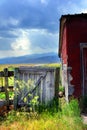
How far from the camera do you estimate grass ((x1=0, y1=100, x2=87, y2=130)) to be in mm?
10914

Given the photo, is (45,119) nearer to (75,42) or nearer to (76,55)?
(76,55)

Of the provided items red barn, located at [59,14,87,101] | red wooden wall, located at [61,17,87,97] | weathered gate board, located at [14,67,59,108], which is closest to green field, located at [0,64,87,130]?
weathered gate board, located at [14,67,59,108]

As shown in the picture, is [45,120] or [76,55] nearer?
[45,120]

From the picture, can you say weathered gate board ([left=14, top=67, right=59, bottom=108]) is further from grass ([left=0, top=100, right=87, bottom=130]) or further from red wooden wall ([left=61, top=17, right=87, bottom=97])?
red wooden wall ([left=61, top=17, right=87, bottom=97])

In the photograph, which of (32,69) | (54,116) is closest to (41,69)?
(32,69)

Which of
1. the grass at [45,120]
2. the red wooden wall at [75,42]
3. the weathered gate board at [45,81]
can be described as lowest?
the grass at [45,120]

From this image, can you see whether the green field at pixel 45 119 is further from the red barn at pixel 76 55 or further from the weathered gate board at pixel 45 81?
the red barn at pixel 76 55

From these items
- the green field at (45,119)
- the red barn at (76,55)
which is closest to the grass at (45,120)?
the green field at (45,119)

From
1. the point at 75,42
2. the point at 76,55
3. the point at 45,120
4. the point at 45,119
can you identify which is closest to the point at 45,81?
the point at 45,119

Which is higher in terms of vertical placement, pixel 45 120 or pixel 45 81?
pixel 45 81

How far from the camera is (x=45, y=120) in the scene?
1198 cm

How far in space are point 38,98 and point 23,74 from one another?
1075mm

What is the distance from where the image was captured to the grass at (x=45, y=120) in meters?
10.9

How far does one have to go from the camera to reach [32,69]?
1416 centimetres
